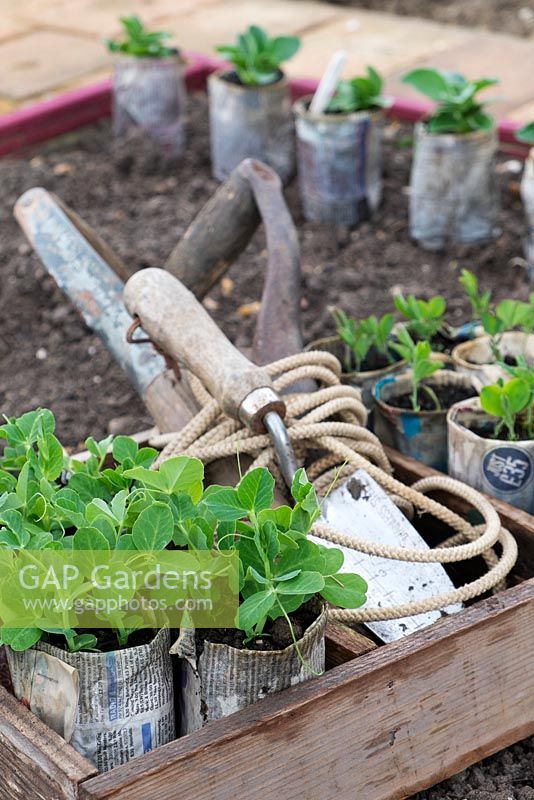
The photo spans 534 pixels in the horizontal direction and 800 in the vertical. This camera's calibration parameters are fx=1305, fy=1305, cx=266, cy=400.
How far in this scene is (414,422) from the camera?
6.95 ft

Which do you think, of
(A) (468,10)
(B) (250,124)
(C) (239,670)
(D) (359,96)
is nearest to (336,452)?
(C) (239,670)

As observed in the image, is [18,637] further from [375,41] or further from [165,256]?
[375,41]

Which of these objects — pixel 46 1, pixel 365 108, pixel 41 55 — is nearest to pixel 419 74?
pixel 365 108

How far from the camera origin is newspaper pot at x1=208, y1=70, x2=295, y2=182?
379 cm

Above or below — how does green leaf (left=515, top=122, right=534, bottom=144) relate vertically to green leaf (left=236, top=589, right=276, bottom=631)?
below

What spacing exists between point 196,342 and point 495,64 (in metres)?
3.02

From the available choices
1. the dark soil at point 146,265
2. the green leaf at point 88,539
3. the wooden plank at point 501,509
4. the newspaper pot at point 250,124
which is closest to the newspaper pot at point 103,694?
the green leaf at point 88,539

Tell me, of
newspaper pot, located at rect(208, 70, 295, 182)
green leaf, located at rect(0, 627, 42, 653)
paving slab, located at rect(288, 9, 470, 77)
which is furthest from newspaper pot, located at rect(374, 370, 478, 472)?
paving slab, located at rect(288, 9, 470, 77)

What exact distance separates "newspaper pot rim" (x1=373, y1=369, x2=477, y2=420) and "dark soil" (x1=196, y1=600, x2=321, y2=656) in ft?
2.07

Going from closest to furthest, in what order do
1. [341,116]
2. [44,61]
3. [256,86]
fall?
[341,116] → [256,86] → [44,61]

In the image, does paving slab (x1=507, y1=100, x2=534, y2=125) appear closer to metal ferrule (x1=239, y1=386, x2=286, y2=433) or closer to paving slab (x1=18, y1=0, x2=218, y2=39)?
paving slab (x1=18, y1=0, x2=218, y2=39)

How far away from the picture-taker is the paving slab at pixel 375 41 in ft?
15.2

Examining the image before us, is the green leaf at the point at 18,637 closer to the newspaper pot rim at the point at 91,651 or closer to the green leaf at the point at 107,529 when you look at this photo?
the newspaper pot rim at the point at 91,651

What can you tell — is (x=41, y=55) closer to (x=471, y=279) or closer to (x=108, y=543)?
(x=471, y=279)
